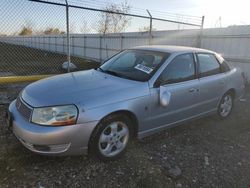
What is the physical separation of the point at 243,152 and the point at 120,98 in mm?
2208

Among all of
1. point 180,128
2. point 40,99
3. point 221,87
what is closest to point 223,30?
point 221,87

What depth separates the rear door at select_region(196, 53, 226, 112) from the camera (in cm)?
459

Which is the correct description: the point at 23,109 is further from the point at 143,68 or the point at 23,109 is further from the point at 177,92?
the point at 177,92

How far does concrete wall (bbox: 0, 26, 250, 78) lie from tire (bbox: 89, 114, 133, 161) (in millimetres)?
7021

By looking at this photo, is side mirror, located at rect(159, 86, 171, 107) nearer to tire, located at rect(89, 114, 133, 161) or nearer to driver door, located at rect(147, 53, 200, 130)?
driver door, located at rect(147, 53, 200, 130)

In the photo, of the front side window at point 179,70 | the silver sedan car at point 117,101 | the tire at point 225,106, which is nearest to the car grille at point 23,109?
the silver sedan car at point 117,101

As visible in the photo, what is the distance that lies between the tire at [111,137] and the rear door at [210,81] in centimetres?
169

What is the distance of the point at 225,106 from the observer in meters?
5.41

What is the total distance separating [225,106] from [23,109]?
3969 millimetres

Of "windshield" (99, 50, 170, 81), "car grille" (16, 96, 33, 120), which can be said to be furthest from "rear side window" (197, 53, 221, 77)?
"car grille" (16, 96, 33, 120)

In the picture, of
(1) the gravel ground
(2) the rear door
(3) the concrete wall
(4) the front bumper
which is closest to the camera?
(4) the front bumper

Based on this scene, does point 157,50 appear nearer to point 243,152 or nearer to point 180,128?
point 180,128

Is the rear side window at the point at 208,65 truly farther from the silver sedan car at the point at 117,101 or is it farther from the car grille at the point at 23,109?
the car grille at the point at 23,109

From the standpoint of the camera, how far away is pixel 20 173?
310cm
